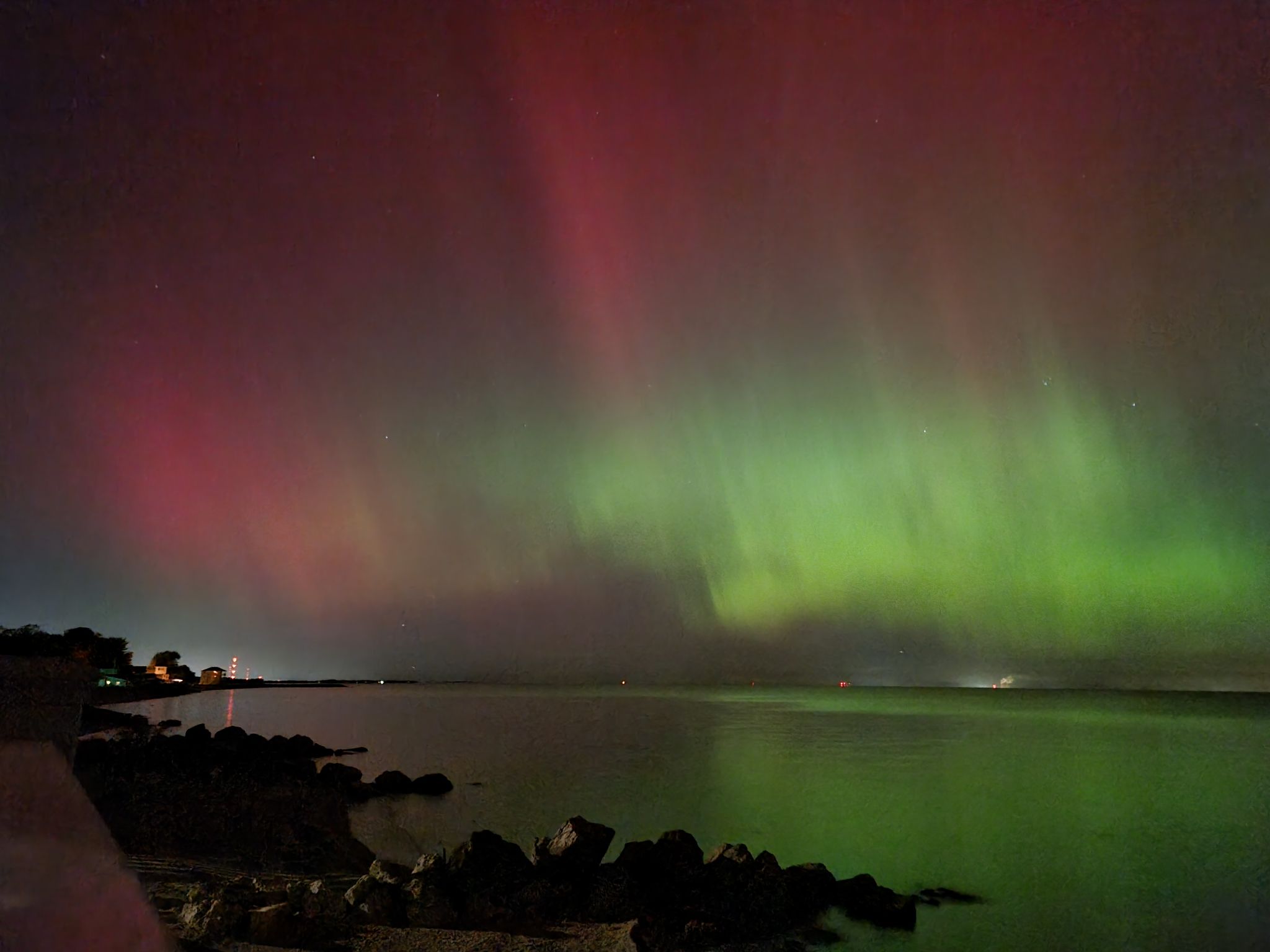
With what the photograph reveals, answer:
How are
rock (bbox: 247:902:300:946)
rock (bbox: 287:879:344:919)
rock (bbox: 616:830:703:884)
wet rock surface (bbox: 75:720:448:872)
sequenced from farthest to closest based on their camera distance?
1. wet rock surface (bbox: 75:720:448:872)
2. rock (bbox: 616:830:703:884)
3. rock (bbox: 287:879:344:919)
4. rock (bbox: 247:902:300:946)

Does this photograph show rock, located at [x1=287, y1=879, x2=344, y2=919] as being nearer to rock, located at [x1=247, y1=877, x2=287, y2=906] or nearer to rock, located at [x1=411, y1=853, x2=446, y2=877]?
rock, located at [x1=247, y1=877, x2=287, y2=906]

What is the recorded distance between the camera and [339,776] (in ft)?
96.6

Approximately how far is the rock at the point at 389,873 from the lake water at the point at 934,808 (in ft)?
23.6

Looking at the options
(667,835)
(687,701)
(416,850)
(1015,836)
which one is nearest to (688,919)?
(667,835)

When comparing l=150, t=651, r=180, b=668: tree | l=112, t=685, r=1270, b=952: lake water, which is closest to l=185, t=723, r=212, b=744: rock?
l=112, t=685, r=1270, b=952: lake water

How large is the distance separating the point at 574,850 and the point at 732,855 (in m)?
3.02

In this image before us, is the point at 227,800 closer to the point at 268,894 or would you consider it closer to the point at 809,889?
the point at 268,894

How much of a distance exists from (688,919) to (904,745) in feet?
168

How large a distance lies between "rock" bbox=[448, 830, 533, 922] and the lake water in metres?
5.81

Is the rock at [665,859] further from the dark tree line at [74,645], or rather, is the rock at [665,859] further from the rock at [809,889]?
the dark tree line at [74,645]

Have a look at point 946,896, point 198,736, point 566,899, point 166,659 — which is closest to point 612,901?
point 566,899

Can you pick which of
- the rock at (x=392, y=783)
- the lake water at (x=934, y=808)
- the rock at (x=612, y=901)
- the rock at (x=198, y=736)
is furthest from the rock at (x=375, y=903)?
the rock at (x=198, y=736)

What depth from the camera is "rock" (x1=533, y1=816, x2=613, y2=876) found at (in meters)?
14.2

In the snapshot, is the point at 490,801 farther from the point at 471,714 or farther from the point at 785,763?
the point at 471,714
